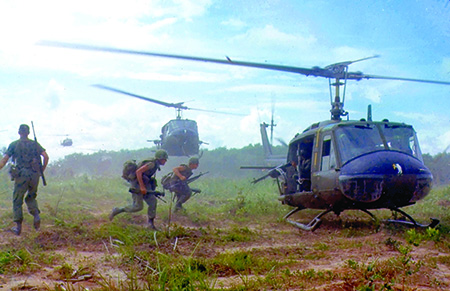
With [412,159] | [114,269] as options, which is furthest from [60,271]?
[412,159]

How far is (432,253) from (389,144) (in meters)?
2.36

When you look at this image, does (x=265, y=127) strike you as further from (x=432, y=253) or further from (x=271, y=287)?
(x=271, y=287)

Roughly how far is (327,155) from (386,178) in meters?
1.39

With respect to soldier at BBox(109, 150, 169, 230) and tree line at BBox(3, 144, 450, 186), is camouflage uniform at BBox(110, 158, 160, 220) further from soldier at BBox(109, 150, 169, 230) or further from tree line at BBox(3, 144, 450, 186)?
tree line at BBox(3, 144, 450, 186)

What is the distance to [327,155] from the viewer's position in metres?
7.46

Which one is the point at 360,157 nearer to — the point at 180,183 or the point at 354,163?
the point at 354,163

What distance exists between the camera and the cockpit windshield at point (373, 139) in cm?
688

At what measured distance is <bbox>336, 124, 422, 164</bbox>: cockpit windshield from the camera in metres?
6.88

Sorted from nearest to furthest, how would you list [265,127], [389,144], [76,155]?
[389,144]
[265,127]
[76,155]

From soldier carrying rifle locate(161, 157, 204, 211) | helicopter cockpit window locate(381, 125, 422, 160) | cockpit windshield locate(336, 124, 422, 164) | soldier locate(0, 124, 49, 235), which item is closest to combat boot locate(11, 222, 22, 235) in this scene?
soldier locate(0, 124, 49, 235)

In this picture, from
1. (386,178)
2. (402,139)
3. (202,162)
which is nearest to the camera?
(386,178)

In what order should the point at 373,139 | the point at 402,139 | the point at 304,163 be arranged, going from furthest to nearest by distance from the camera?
the point at 304,163
the point at 402,139
the point at 373,139

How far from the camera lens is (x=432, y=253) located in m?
5.00

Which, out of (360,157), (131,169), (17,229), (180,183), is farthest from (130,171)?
(360,157)
